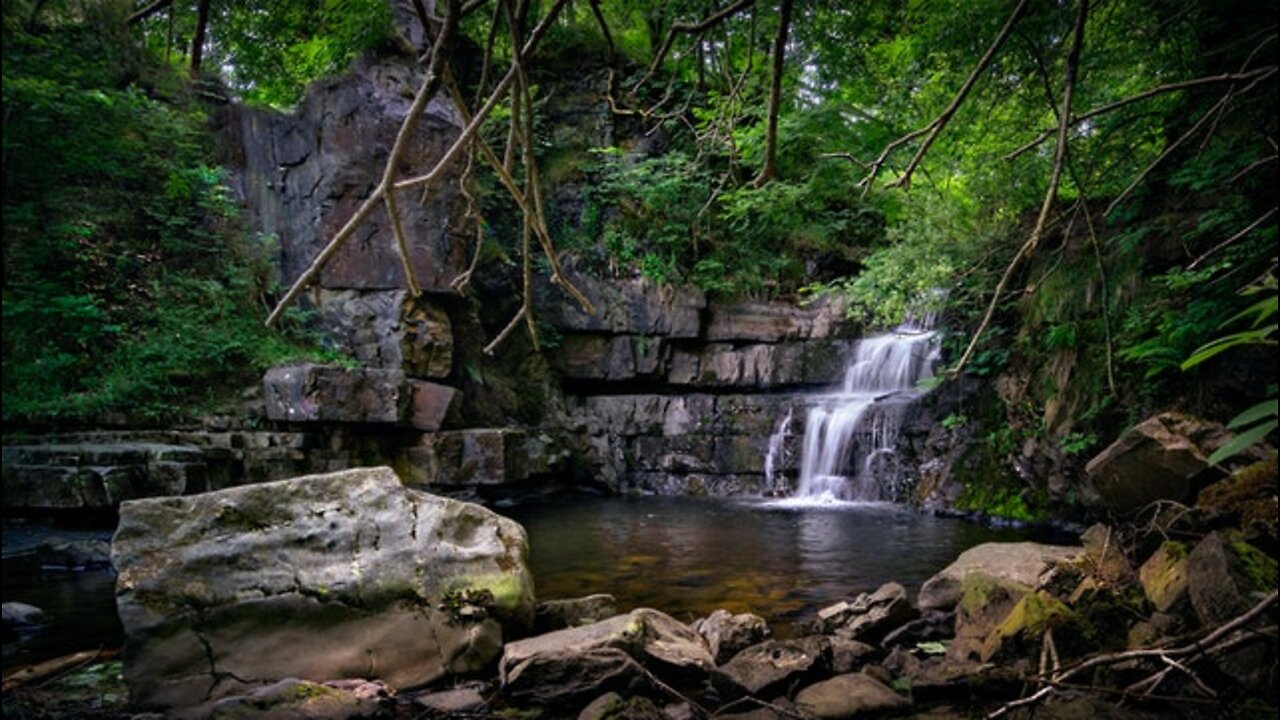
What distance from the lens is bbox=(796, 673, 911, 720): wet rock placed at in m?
3.08

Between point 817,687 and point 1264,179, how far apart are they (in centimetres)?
544

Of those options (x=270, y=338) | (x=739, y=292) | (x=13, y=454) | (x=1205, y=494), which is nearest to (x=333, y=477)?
(x=13, y=454)

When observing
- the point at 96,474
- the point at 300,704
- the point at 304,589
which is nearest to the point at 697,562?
the point at 304,589

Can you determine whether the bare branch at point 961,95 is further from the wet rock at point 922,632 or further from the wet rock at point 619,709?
the wet rock at point 922,632

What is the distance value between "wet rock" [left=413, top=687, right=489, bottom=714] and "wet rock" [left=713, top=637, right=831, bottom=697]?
120 cm

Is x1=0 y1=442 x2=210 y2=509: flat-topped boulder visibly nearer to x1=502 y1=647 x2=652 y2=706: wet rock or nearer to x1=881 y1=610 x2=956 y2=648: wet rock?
x1=502 y1=647 x2=652 y2=706: wet rock

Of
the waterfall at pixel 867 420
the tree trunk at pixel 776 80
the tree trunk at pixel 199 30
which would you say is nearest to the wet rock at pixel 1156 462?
the tree trunk at pixel 776 80

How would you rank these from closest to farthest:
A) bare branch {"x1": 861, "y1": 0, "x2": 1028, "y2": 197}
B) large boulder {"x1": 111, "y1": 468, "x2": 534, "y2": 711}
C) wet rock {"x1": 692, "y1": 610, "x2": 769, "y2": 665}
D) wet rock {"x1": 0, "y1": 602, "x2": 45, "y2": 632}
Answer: bare branch {"x1": 861, "y1": 0, "x2": 1028, "y2": 197} < large boulder {"x1": 111, "y1": 468, "x2": 534, "y2": 711} < wet rock {"x1": 692, "y1": 610, "x2": 769, "y2": 665} < wet rock {"x1": 0, "y1": 602, "x2": 45, "y2": 632}

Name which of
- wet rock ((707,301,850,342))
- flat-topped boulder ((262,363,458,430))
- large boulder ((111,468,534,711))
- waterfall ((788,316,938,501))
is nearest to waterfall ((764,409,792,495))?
waterfall ((788,316,938,501))

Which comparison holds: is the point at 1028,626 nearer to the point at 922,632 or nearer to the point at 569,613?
the point at 922,632

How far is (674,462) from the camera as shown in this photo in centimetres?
1330

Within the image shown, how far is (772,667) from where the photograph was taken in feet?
11.3

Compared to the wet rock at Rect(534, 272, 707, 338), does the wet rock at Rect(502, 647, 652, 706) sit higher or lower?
lower

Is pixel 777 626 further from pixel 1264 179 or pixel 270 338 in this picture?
pixel 270 338
